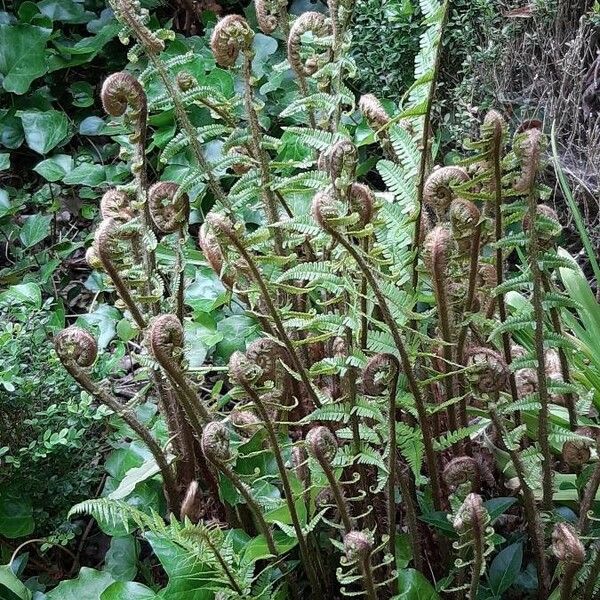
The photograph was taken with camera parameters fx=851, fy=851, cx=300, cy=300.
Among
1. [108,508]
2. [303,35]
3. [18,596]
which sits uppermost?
[303,35]

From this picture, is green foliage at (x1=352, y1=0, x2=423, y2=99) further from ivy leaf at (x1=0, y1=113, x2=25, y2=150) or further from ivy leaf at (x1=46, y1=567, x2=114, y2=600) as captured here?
ivy leaf at (x1=46, y1=567, x2=114, y2=600)

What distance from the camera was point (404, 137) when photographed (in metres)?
1.22

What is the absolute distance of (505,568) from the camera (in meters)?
1.23

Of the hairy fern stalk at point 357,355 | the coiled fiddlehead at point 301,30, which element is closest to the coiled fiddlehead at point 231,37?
the hairy fern stalk at point 357,355

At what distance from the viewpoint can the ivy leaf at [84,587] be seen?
138 centimetres

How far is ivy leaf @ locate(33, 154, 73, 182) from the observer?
96.5 inches

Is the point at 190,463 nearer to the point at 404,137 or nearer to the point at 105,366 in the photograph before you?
the point at 105,366

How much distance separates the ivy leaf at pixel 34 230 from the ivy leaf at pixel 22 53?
0.58 meters

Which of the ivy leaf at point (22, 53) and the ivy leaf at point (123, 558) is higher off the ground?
the ivy leaf at point (22, 53)

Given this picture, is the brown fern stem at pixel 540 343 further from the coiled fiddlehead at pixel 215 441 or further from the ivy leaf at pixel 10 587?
the ivy leaf at pixel 10 587

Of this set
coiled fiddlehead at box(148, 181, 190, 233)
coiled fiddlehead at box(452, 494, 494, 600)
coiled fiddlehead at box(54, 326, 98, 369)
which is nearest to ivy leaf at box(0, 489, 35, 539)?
coiled fiddlehead at box(54, 326, 98, 369)

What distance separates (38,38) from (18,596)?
195 centimetres

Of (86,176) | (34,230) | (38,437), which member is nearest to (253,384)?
(38,437)

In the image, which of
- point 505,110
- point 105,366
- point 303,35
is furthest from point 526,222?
point 505,110
